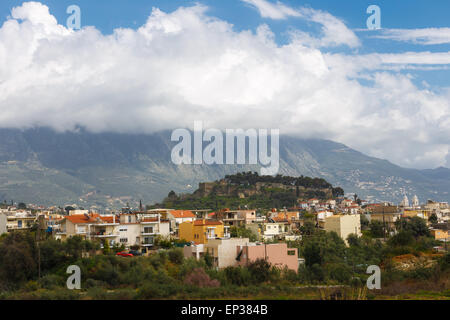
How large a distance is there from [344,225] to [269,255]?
774 inches

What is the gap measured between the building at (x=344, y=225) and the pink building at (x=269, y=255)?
17071mm

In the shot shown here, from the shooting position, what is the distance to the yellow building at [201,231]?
41375mm

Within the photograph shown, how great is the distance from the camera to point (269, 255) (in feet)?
107

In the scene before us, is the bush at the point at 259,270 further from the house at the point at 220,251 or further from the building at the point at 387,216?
the building at the point at 387,216

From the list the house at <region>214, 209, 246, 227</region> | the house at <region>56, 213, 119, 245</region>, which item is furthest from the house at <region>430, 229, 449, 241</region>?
the house at <region>56, 213, 119, 245</region>

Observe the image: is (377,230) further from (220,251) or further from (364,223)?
(220,251)

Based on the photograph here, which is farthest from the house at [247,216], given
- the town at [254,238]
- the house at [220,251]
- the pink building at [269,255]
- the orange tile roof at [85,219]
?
the pink building at [269,255]

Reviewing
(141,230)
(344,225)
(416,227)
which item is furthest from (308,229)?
(141,230)

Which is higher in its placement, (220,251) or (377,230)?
(377,230)

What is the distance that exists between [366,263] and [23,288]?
77.6ft

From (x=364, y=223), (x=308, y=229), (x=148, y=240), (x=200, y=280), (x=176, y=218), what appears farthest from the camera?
(x=364, y=223)

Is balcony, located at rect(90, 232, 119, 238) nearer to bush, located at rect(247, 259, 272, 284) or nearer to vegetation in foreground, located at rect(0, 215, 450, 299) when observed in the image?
vegetation in foreground, located at rect(0, 215, 450, 299)

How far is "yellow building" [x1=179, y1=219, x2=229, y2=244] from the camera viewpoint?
1629 inches

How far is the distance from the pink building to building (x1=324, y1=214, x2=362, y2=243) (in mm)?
17071
